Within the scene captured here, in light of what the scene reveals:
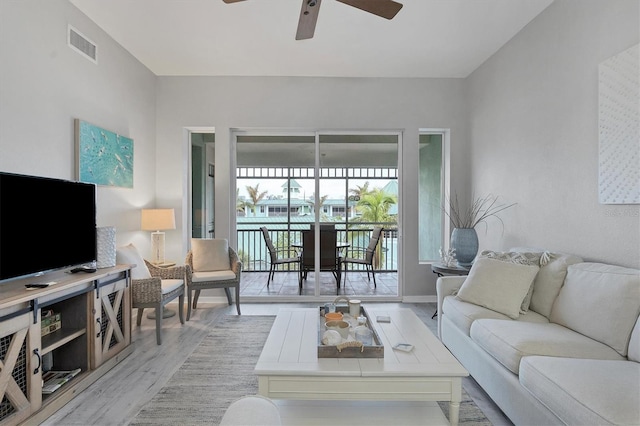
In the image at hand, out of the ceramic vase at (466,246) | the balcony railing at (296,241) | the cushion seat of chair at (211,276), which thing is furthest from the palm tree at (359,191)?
the cushion seat of chair at (211,276)

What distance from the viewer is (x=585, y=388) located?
1454 millimetres

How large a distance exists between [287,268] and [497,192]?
2907mm

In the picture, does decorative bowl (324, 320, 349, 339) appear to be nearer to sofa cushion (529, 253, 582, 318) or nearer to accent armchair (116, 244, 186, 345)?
sofa cushion (529, 253, 582, 318)

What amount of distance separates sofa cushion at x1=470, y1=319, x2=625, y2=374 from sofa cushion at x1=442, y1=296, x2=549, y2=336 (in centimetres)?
13

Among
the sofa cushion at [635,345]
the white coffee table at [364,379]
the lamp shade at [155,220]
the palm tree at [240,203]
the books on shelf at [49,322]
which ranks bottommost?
the white coffee table at [364,379]

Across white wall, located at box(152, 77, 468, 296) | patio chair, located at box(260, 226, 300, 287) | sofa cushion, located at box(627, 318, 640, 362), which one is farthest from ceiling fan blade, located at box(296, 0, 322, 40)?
patio chair, located at box(260, 226, 300, 287)

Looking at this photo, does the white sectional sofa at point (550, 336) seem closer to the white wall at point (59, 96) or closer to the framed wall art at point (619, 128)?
the framed wall art at point (619, 128)

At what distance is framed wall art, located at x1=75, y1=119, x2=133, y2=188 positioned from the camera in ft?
9.95

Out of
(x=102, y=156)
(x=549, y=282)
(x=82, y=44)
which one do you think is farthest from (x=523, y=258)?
(x=82, y=44)

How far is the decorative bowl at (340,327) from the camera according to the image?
2.16 metres

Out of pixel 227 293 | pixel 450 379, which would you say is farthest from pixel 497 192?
pixel 227 293

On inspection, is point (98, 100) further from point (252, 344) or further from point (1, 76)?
point (252, 344)

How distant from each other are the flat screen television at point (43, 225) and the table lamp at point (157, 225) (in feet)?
4.10

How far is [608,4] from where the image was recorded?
2338 millimetres
